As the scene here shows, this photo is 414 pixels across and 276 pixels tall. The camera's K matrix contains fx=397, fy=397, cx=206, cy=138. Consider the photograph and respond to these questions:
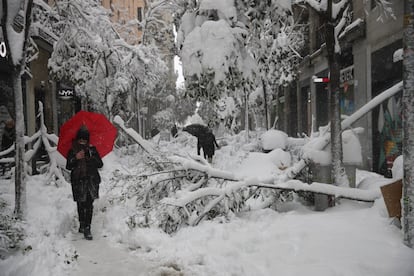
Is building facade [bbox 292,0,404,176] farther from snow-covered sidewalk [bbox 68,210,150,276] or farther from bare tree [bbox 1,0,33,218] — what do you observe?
snow-covered sidewalk [bbox 68,210,150,276]

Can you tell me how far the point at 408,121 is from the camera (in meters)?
4.01

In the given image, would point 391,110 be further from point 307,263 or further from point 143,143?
point 307,263

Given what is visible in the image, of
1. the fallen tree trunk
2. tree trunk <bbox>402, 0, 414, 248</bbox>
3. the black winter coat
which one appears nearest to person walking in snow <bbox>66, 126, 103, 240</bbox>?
the black winter coat

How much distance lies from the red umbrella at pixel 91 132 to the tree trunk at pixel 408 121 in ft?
14.9

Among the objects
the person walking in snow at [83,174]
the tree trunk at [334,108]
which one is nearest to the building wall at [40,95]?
the person walking in snow at [83,174]

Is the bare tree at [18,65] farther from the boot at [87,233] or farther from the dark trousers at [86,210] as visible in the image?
the boot at [87,233]

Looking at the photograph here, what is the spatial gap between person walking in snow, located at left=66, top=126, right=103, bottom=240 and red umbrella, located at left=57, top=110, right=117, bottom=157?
0.30 metres

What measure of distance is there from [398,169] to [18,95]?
17.9 feet

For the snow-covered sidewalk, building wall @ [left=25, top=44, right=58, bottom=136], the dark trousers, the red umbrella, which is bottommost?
the snow-covered sidewalk

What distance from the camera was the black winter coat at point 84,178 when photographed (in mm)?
6094

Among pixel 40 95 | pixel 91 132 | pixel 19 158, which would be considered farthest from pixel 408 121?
pixel 40 95

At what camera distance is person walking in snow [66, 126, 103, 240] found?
6090mm

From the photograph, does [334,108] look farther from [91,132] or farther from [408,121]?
[91,132]

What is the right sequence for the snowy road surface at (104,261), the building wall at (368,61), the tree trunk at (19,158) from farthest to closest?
1. the building wall at (368,61)
2. the tree trunk at (19,158)
3. the snowy road surface at (104,261)
